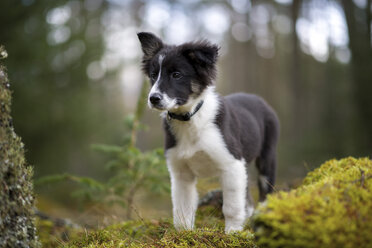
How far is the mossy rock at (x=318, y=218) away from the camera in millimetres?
1804

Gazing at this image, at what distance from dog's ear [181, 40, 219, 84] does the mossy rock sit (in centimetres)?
202

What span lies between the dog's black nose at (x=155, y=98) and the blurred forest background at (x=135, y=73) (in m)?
1.04

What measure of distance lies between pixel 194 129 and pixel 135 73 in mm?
16471

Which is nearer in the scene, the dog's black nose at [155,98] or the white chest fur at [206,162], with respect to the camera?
the dog's black nose at [155,98]

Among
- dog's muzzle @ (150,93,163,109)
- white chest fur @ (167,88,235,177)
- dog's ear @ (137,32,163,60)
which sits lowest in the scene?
white chest fur @ (167,88,235,177)

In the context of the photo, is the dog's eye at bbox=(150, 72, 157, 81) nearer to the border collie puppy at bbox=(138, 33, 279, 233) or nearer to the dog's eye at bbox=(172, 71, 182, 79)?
the border collie puppy at bbox=(138, 33, 279, 233)

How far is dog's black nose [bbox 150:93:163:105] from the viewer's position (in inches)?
134

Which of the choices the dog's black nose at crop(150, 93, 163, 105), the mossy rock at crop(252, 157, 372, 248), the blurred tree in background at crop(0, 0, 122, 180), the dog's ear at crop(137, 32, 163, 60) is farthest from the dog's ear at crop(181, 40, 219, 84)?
the blurred tree in background at crop(0, 0, 122, 180)

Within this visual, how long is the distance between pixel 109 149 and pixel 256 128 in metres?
2.21

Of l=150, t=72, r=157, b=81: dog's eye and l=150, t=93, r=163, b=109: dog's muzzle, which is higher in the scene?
l=150, t=72, r=157, b=81: dog's eye

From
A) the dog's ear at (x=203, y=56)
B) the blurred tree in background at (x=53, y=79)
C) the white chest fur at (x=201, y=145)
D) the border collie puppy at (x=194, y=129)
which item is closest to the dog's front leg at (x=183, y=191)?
the border collie puppy at (x=194, y=129)

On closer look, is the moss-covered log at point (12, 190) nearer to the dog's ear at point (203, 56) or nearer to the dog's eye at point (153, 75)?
the dog's eye at point (153, 75)

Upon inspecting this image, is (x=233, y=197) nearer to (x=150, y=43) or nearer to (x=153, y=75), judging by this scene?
A: (x=153, y=75)

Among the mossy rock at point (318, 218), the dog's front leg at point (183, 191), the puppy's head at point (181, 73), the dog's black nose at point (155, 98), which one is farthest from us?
the dog's front leg at point (183, 191)
